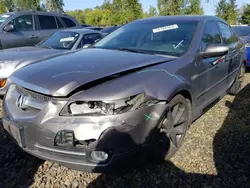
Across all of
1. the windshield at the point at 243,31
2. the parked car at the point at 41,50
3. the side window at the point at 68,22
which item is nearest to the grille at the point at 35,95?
the parked car at the point at 41,50

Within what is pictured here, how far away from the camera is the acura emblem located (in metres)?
2.40

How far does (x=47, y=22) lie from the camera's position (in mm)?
8438

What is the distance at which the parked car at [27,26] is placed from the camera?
748 centimetres

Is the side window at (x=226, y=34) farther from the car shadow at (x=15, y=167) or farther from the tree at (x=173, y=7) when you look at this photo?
Result: the tree at (x=173, y=7)

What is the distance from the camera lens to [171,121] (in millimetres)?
2666

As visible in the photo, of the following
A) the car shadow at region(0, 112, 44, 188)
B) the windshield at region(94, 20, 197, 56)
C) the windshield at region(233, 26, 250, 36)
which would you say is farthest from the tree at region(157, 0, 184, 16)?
the car shadow at region(0, 112, 44, 188)

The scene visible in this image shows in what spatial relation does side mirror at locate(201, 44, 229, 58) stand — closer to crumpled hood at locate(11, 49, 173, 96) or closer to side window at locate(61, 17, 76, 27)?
crumpled hood at locate(11, 49, 173, 96)

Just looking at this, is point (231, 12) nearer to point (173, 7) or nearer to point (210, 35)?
point (173, 7)

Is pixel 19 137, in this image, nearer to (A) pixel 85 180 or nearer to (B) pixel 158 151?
(A) pixel 85 180

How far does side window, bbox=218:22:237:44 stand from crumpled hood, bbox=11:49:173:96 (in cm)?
182

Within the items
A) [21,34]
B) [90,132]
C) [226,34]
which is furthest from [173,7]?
[90,132]

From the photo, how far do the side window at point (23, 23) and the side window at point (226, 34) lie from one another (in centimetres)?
584

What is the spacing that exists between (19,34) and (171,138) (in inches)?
255

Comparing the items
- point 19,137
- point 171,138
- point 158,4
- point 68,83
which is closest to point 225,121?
point 171,138
